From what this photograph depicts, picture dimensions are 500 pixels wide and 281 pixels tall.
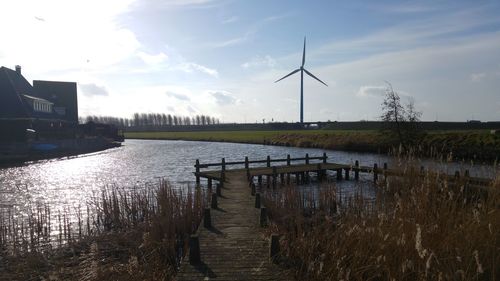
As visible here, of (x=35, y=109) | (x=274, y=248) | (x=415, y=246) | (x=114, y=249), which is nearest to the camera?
(x=415, y=246)

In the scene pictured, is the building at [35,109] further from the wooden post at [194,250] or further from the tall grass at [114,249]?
the wooden post at [194,250]

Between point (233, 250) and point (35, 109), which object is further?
point (35, 109)

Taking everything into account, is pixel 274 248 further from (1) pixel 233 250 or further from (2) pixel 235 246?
(2) pixel 235 246

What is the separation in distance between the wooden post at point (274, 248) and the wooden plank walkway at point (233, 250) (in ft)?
0.45

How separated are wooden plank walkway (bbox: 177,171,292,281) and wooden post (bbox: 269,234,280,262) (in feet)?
0.45

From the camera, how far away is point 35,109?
58625 mm

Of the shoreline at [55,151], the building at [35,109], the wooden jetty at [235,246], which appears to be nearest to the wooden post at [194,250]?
the wooden jetty at [235,246]

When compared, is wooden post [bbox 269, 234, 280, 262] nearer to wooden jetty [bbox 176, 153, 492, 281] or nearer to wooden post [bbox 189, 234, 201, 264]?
wooden jetty [bbox 176, 153, 492, 281]

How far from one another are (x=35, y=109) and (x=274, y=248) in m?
59.6

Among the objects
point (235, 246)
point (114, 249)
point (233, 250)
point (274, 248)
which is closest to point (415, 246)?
point (274, 248)

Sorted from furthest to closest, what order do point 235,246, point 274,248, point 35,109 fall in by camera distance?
1. point 35,109
2. point 235,246
3. point 274,248

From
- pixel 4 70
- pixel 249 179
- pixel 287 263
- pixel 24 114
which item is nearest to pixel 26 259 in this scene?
pixel 287 263

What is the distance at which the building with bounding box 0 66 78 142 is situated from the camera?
168ft

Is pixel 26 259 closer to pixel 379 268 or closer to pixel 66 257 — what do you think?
pixel 66 257
